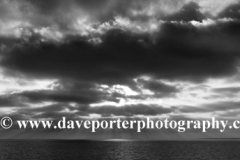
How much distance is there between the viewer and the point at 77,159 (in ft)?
348

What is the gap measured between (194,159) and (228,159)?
15288 mm

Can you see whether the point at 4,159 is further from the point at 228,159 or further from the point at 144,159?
the point at 228,159

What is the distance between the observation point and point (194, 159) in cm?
10456

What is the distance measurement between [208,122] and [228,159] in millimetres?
32548

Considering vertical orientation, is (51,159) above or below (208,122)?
below

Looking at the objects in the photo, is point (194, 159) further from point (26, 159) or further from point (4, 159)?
point (4, 159)

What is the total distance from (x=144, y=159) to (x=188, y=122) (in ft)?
95.8

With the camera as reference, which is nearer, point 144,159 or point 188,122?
point 188,122

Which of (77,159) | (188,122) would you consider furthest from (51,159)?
(188,122)

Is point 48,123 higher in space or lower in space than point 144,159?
higher

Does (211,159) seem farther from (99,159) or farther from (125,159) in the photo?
(99,159)

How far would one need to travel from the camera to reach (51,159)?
343 feet

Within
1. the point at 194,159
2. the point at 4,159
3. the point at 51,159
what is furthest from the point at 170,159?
the point at 4,159

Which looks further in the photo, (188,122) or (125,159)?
(125,159)
